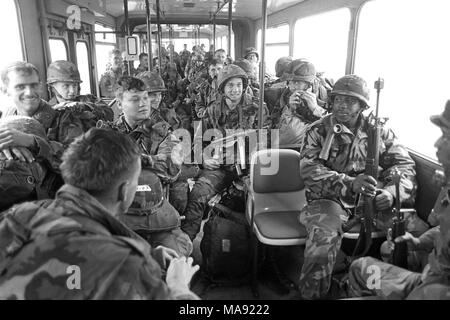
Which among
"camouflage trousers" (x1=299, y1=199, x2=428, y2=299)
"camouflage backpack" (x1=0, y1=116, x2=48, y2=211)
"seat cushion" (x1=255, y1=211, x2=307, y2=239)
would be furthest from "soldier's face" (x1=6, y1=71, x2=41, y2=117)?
"camouflage trousers" (x1=299, y1=199, x2=428, y2=299)

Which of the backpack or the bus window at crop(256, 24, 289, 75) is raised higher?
the bus window at crop(256, 24, 289, 75)

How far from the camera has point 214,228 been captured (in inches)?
112

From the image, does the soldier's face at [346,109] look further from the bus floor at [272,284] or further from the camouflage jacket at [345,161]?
the bus floor at [272,284]

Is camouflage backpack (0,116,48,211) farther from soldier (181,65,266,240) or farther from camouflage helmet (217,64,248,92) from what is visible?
camouflage helmet (217,64,248,92)

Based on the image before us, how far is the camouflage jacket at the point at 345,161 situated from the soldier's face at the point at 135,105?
3.98 ft

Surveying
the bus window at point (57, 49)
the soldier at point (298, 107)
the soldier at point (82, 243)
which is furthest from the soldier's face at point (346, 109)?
the bus window at point (57, 49)

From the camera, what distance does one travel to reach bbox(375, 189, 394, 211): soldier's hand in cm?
243

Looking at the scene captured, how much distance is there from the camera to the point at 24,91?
2508 millimetres

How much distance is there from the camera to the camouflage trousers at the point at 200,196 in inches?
129

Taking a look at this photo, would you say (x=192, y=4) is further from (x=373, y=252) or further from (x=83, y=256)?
(x=83, y=256)

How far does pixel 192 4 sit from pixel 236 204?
19.5 feet

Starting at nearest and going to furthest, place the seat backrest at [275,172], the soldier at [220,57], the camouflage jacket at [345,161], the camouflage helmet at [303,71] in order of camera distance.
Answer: the camouflage jacket at [345,161] < the seat backrest at [275,172] < the camouflage helmet at [303,71] < the soldier at [220,57]

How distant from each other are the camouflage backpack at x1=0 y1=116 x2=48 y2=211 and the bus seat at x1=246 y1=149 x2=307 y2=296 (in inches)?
55.9

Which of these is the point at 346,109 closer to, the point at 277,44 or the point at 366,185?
the point at 366,185
